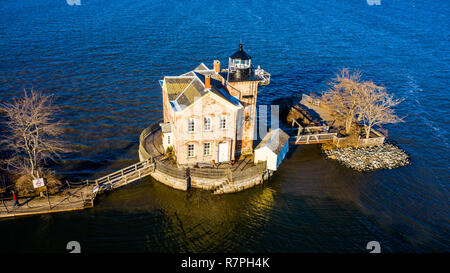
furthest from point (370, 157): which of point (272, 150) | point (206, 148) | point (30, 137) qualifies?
point (30, 137)

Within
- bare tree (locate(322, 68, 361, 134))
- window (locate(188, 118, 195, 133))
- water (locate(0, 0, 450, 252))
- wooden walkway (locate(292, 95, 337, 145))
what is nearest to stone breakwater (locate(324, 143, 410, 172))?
water (locate(0, 0, 450, 252))

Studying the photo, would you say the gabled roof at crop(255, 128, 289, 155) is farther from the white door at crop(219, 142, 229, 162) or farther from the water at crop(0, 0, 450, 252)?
the white door at crop(219, 142, 229, 162)

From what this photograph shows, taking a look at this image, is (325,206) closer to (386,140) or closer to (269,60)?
(386,140)

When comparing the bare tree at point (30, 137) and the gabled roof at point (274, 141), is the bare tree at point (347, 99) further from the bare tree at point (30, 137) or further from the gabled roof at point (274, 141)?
the bare tree at point (30, 137)

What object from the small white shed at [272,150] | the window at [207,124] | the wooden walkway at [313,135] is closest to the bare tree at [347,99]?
the wooden walkway at [313,135]

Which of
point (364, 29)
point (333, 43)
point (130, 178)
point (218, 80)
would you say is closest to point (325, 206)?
point (218, 80)
